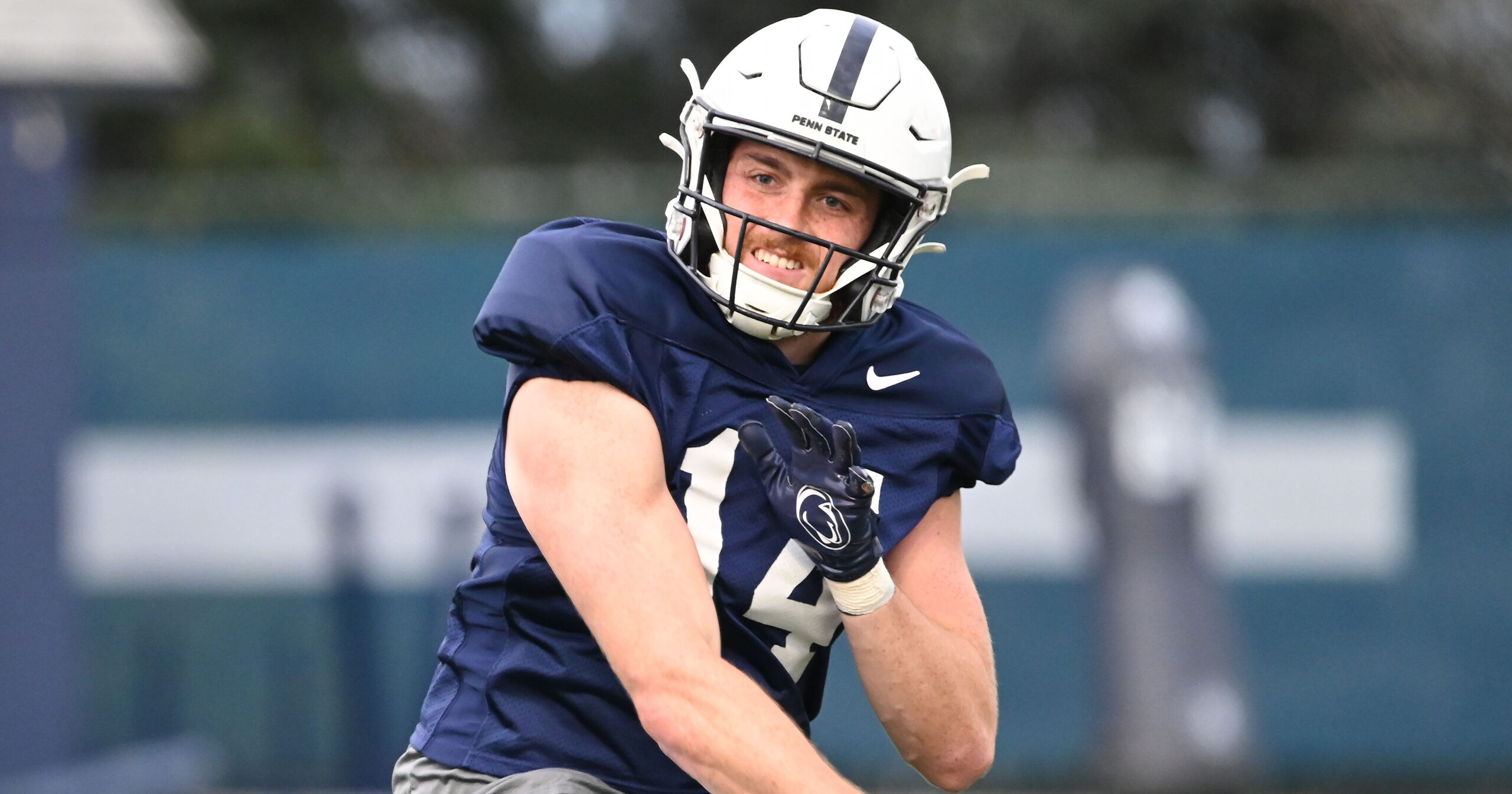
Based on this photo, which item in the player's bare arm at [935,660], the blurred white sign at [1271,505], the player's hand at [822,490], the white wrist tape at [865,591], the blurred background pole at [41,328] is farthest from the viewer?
the blurred white sign at [1271,505]

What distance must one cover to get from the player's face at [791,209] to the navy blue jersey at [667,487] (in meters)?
0.11

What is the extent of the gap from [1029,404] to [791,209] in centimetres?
462

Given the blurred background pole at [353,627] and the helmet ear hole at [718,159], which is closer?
the helmet ear hole at [718,159]

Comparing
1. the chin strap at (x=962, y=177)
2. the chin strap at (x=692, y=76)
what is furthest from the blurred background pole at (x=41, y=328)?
the chin strap at (x=962, y=177)

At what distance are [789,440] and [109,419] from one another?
545 centimetres

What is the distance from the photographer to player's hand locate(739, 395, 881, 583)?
96.5 inches

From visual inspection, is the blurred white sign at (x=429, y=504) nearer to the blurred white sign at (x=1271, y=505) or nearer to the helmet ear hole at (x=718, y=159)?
the blurred white sign at (x=1271, y=505)

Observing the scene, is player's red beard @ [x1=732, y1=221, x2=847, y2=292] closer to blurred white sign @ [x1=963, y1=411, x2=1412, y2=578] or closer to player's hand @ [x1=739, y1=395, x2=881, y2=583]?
player's hand @ [x1=739, y1=395, x2=881, y2=583]

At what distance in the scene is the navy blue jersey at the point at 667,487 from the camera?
8.36 feet

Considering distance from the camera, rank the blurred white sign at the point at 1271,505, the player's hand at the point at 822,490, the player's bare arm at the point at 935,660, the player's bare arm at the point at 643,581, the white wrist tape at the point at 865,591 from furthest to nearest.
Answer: the blurred white sign at the point at 1271,505 < the player's bare arm at the point at 935,660 < the white wrist tape at the point at 865,591 < the player's hand at the point at 822,490 < the player's bare arm at the point at 643,581

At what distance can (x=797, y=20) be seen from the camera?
286cm

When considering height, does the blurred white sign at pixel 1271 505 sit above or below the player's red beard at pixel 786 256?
below

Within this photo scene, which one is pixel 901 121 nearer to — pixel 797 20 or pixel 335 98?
pixel 797 20

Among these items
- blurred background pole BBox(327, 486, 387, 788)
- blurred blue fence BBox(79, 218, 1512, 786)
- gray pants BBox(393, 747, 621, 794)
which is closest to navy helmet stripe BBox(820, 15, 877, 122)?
gray pants BBox(393, 747, 621, 794)
